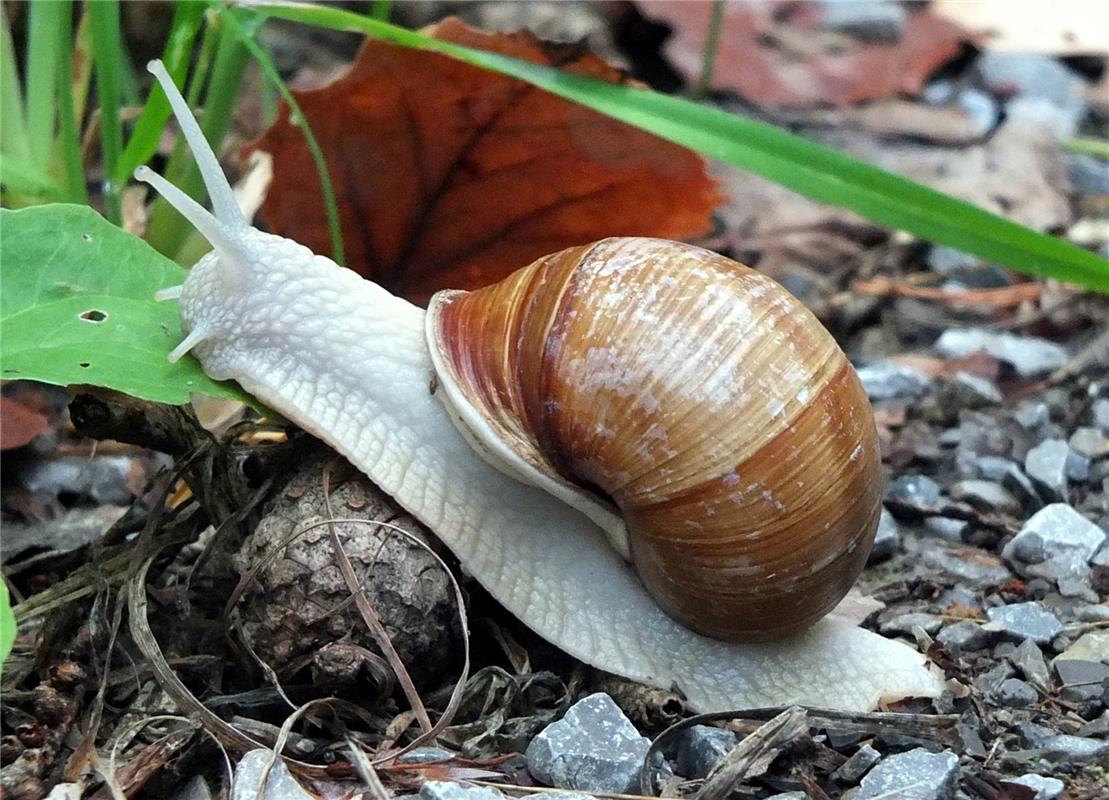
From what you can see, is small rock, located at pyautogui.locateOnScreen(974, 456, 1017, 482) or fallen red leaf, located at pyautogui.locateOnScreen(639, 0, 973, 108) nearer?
small rock, located at pyautogui.locateOnScreen(974, 456, 1017, 482)

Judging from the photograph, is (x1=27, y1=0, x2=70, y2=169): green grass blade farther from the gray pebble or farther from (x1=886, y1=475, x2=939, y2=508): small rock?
the gray pebble

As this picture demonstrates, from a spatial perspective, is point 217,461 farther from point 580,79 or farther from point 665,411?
point 580,79

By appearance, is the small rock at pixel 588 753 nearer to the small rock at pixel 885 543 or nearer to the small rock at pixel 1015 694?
the small rock at pixel 1015 694

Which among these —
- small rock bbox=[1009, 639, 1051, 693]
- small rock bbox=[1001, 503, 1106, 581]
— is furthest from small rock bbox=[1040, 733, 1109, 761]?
small rock bbox=[1001, 503, 1106, 581]

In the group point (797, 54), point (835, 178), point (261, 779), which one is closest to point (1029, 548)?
point (835, 178)

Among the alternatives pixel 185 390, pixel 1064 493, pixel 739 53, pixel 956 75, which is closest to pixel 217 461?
pixel 185 390

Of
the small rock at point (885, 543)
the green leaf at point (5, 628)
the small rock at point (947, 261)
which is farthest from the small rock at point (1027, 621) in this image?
the small rock at point (947, 261)
